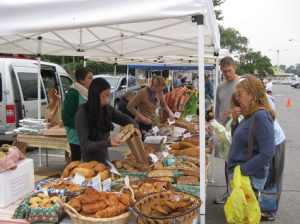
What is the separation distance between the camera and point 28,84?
855cm

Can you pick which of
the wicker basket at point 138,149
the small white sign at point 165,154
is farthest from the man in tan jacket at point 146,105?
the wicker basket at point 138,149

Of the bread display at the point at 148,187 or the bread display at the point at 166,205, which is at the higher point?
the bread display at the point at 166,205

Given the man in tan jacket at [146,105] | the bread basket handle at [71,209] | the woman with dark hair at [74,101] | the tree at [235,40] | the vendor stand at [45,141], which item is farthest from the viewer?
the tree at [235,40]

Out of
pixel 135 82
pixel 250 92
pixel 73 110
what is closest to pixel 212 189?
pixel 73 110

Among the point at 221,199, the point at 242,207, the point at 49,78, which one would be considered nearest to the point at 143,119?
the point at 221,199

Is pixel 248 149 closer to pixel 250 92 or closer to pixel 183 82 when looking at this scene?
pixel 250 92

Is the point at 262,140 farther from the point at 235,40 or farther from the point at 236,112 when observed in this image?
the point at 235,40

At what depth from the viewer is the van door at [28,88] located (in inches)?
323

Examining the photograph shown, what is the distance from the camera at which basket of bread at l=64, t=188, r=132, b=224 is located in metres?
2.37

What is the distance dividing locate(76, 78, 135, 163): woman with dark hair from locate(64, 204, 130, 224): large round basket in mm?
1004

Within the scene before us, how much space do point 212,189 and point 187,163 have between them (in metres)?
2.20

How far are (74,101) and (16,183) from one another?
1.83m

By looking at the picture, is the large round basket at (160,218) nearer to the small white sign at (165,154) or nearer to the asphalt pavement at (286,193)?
the small white sign at (165,154)

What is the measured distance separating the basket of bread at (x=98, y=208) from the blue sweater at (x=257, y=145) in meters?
1.14
